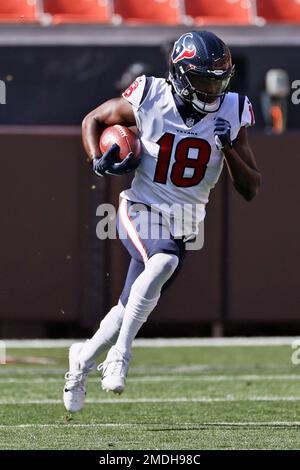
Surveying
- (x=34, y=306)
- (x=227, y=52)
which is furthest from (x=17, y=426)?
(x=34, y=306)

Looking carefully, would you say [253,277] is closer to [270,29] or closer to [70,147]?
[70,147]

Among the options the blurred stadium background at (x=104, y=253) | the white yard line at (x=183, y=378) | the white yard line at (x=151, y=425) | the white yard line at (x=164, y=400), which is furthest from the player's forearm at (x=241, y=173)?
the blurred stadium background at (x=104, y=253)

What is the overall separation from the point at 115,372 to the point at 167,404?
118 cm

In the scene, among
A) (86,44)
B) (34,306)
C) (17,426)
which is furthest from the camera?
(86,44)

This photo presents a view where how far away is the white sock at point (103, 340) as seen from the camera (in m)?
5.27

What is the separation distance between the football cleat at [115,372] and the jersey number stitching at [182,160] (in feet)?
2.64

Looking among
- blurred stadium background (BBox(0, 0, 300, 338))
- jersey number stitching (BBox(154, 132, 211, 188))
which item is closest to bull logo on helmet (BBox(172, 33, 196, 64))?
jersey number stitching (BBox(154, 132, 211, 188))

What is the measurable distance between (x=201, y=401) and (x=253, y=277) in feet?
11.7

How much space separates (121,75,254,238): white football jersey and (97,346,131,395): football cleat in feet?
2.16

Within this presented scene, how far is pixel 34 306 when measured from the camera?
374 inches

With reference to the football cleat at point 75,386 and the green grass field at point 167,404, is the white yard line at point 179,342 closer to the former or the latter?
the green grass field at point 167,404

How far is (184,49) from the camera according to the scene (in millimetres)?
5285

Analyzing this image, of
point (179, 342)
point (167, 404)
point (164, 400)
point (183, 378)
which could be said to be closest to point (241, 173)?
point (167, 404)
